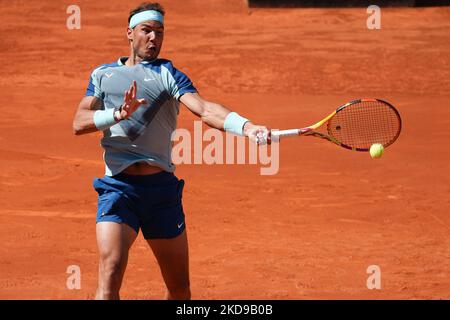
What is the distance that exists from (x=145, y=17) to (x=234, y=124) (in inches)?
35.9

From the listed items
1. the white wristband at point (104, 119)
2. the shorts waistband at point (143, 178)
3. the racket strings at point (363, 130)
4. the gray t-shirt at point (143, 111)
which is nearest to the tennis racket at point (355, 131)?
the racket strings at point (363, 130)

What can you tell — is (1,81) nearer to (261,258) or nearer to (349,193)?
(349,193)

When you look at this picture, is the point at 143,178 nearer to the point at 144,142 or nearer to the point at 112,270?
the point at 144,142

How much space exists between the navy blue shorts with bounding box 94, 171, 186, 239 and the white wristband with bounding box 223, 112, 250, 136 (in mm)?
597

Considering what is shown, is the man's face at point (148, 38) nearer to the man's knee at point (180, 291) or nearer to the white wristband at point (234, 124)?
the white wristband at point (234, 124)

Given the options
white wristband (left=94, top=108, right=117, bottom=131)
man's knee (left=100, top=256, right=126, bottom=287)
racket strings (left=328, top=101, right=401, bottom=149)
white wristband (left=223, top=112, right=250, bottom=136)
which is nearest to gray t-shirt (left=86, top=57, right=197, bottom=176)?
white wristband (left=94, top=108, right=117, bottom=131)

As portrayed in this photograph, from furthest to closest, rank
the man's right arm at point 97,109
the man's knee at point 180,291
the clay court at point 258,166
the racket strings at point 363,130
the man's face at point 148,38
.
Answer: the clay court at point 258,166 → the racket strings at point 363,130 → the man's knee at point 180,291 → the man's face at point 148,38 → the man's right arm at point 97,109

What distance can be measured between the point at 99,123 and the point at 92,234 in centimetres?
391

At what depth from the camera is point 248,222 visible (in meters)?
9.93

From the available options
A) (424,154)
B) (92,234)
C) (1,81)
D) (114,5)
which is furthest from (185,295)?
(114,5)

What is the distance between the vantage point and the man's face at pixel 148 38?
5.96 m

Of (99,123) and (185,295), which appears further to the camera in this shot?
(185,295)

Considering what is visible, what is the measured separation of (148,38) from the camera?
598 centimetres

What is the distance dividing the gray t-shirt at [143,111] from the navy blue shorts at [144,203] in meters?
0.08
